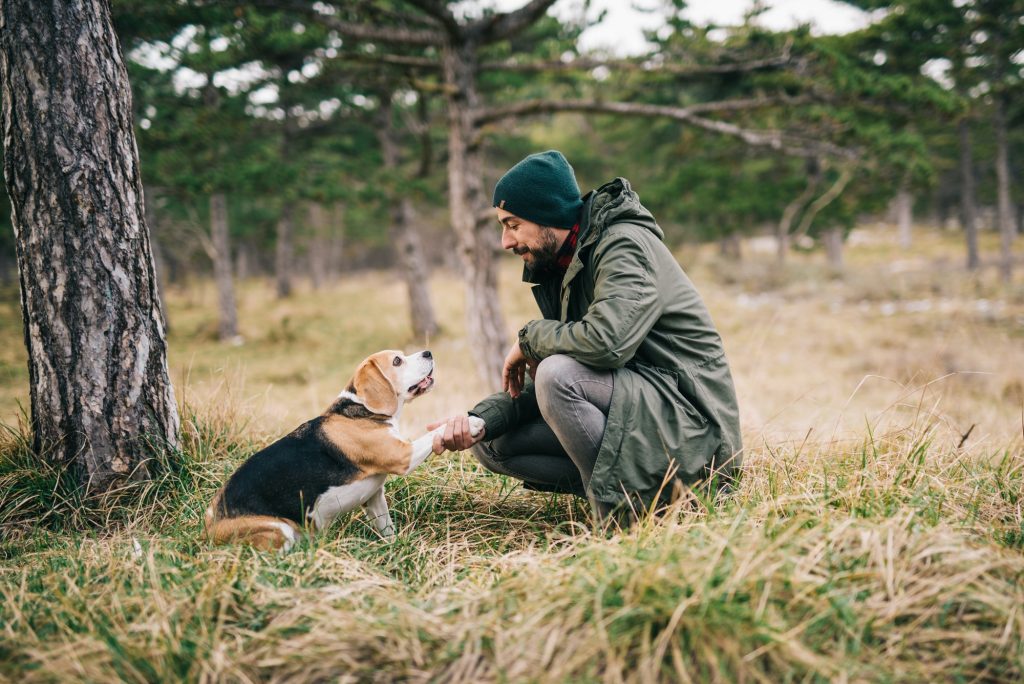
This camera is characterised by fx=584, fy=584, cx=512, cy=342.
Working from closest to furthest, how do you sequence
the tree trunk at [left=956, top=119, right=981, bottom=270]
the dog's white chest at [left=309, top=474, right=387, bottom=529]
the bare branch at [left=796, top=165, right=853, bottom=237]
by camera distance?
the dog's white chest at [left=309, top=474, right=387, bottom=529]
the bare branch at [left=796, top=165, right=853, bottom=237]
the tree trunk at [left=956, top=119, right=981, bottom=270]

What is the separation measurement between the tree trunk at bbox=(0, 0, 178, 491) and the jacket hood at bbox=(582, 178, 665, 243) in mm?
2512

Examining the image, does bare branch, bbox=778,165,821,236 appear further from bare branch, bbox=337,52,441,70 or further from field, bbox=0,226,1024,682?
bare branch, bbox=337,52,441,70

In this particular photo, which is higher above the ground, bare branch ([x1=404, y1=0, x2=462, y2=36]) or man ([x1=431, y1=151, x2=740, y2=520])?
bare branch ([x1=404, y1=0, x2=462, y2=36])

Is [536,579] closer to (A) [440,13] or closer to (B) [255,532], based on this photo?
(B) [255,532]

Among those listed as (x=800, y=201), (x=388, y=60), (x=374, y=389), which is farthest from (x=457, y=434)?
(x=800, y=201)

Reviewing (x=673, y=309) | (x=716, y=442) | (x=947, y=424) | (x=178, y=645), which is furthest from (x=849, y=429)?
(x=178, y=645)

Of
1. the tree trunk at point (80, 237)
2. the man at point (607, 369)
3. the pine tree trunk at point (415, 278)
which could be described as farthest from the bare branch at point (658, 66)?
the pine tree trunk at point (415, 278)

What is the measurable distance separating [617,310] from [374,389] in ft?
4.38

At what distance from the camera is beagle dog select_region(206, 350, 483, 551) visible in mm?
2682

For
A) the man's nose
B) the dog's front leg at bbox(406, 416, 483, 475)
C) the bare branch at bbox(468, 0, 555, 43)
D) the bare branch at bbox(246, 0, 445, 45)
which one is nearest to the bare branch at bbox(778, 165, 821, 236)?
the bare branch at bbox(468, 0, 555, 43)

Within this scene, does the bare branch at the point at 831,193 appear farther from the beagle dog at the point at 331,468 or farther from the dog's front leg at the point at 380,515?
the dog's front leg at the point at 380,515

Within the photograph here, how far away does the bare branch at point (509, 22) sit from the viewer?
19.1 feet

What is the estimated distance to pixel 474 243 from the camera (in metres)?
7.06

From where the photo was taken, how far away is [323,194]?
11406 mm
